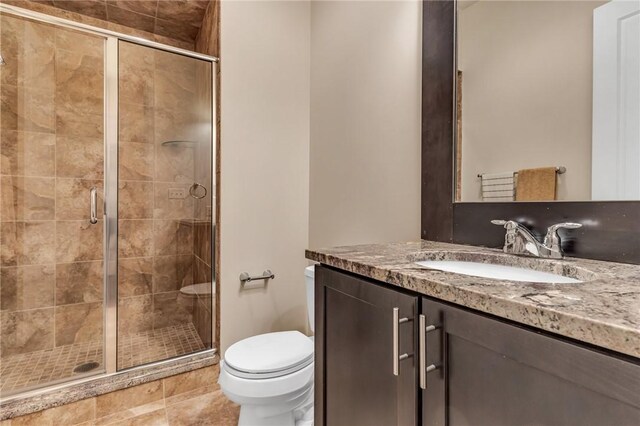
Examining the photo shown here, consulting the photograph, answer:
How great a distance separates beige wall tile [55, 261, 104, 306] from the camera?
7.08 ft

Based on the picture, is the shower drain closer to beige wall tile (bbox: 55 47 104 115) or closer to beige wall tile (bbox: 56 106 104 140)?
beige wall tile (bbox: 56 106 104 140)

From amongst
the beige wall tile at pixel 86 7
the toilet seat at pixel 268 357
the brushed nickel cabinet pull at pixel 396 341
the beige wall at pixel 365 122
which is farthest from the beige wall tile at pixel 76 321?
the brushed nickel cabinet pull at pixel 396 341

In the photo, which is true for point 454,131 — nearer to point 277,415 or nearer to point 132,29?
point 277,415

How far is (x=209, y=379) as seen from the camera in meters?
1.88

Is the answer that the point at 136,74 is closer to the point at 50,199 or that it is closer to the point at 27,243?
the point at 50,199

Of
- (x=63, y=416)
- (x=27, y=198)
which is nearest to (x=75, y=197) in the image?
(x=27, y=198)

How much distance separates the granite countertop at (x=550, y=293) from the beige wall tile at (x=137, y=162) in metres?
1.69

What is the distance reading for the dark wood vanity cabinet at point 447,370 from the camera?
1.39 feet

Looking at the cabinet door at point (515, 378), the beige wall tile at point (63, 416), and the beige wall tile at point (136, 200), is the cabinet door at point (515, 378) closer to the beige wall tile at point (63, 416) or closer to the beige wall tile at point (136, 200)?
the beige wall tile at point (63, 416)

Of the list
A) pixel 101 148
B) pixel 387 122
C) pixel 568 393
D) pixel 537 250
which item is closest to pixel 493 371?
pixel 568 393

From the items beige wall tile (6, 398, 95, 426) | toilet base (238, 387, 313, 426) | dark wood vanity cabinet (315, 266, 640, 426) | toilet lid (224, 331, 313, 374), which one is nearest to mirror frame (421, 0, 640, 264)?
dark wood vanity cabinet (315, 266, 640, 426)

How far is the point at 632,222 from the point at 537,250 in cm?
21

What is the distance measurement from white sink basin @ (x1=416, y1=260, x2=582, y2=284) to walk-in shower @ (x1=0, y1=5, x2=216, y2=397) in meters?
1.40

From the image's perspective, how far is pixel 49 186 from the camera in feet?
6.84
